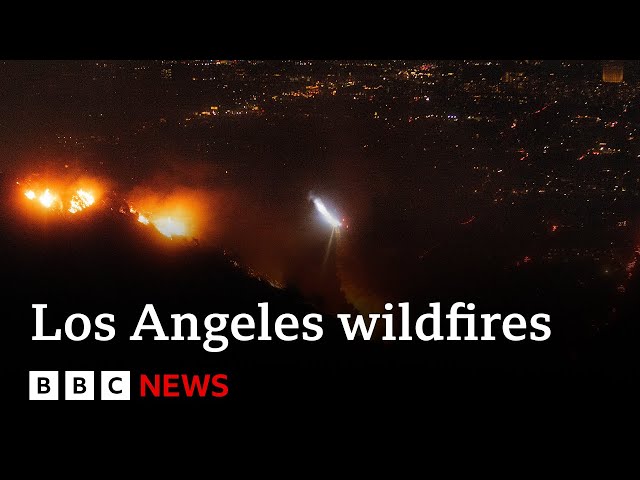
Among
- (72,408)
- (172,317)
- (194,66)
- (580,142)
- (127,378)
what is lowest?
(72,408)

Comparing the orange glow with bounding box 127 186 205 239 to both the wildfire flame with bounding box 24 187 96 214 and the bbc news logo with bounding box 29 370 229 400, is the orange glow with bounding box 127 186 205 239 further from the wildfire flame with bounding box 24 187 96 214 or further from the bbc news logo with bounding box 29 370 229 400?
the bbc news logo with bounding box 29 370 229 400

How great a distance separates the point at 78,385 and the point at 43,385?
25cm

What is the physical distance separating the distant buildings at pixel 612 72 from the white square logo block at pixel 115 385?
20.2 feet

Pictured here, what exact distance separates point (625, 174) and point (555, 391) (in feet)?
10.8

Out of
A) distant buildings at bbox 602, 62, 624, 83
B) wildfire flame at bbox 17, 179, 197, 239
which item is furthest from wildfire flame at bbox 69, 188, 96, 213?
distant buildings at bbox 602, 62, 624, 83

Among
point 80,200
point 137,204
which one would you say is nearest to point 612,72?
point 137,204

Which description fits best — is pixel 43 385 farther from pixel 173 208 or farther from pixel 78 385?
pixel 173 208

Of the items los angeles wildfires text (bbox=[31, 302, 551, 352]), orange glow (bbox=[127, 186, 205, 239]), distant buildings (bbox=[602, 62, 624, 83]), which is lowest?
los angeles wildfires text (bbox=[31, 302, 551, 352])

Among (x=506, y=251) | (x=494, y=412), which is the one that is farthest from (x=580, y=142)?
(x=494, y=412)

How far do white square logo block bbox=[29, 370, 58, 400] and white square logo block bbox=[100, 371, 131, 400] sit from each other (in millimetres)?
329

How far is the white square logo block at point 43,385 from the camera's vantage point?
325 cm

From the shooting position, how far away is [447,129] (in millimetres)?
5406

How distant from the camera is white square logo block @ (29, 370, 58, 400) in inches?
128

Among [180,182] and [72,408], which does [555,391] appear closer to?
[72,408]
